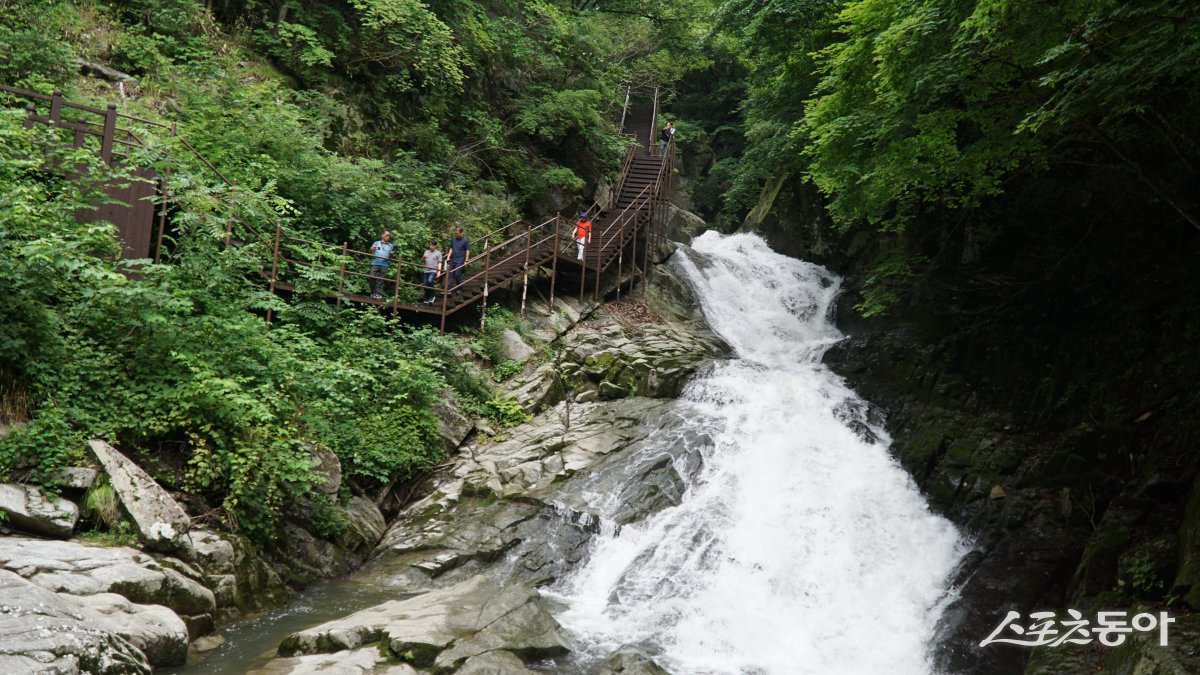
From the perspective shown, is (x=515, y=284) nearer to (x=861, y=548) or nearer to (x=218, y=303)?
(x=218, y=303)

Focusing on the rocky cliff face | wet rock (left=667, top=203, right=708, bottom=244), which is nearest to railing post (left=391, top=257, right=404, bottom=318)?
the rocky cliff face

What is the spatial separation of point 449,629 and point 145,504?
3.54 meters

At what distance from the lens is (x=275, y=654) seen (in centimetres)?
741

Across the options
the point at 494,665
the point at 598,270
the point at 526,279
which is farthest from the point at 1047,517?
the point at 598,270

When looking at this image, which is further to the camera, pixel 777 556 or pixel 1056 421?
pixel 1056 421

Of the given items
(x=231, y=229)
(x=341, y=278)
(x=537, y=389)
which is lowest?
(x=537, y=389)

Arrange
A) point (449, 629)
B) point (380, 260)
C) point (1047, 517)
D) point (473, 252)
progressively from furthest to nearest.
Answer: point (473, 252) → point (380, 260) → point (1047, 517) → point (449, 629)

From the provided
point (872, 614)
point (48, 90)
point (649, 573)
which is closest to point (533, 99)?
point (48, 90)

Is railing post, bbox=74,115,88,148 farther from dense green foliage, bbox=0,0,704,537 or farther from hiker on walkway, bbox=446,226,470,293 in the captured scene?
hiker on walkway, bbox=446,226,470,293

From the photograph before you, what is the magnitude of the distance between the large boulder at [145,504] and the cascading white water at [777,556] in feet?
14.8

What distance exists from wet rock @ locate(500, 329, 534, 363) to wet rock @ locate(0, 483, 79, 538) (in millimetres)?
8499

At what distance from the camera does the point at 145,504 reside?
25.8 ft

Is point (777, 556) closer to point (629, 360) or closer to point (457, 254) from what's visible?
point (629, 360)

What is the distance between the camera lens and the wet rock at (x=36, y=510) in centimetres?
702
